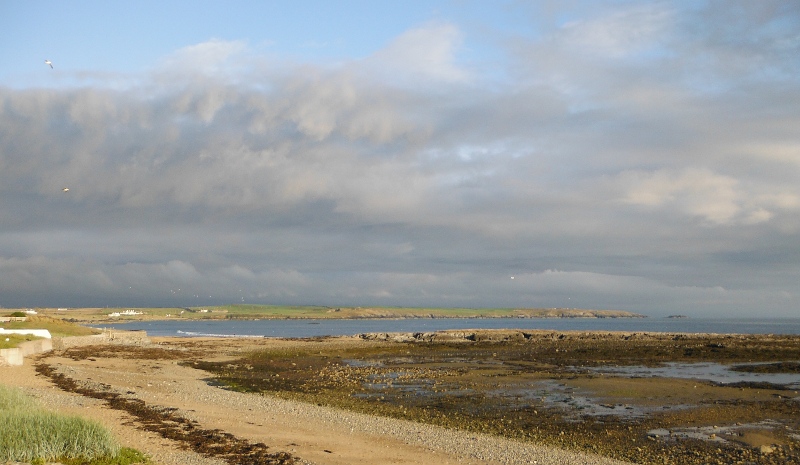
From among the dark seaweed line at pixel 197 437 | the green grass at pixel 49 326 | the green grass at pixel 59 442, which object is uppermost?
the green grass at pixel 59 442

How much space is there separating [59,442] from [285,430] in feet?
24.9

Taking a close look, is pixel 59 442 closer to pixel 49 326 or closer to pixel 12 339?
pixel 12 339

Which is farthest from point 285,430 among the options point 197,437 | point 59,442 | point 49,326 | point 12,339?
point 49,326

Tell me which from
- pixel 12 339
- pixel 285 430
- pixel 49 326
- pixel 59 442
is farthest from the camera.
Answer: pixel 49 326

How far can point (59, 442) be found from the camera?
44.6 feet

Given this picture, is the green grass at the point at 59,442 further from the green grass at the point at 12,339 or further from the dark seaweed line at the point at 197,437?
the green grass at the point at 12,339

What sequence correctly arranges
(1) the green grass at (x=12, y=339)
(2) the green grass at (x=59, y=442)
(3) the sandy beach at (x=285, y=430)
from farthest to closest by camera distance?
(1) the green grass at (x=12, y=339)
(3) the sandy beach at (x=285, y=430)
(2) the green grass at (x=59, y=442)

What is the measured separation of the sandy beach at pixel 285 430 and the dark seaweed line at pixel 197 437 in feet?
0.74

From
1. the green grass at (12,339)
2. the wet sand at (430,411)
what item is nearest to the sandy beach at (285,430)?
the wet sand at (430,411)

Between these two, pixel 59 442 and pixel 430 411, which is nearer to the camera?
pixel 59 442

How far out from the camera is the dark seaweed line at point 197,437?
15517 millimetres

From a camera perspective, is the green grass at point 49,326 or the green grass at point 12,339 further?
the green grass at point 49,326

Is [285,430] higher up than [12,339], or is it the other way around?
[285,430]

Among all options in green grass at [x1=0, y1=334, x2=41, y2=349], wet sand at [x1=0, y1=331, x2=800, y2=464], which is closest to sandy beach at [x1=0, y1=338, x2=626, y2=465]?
wet sand at [x1=0, y1=331, x2=800, y2=464]
